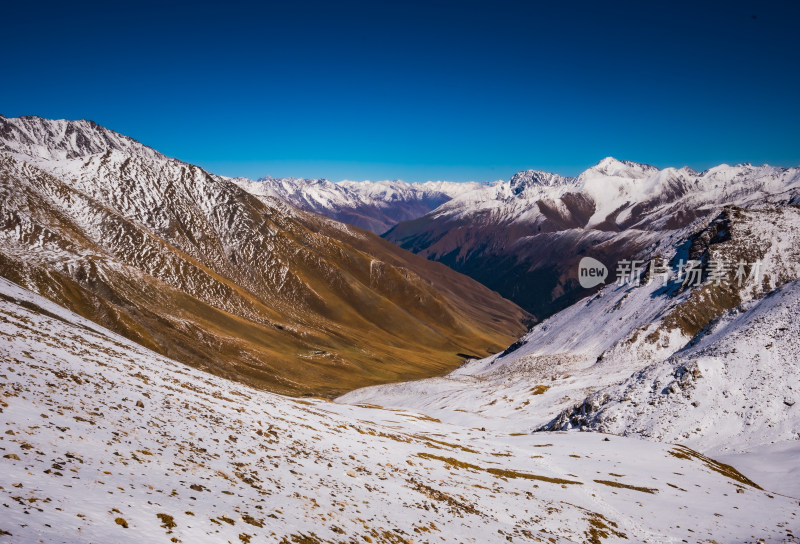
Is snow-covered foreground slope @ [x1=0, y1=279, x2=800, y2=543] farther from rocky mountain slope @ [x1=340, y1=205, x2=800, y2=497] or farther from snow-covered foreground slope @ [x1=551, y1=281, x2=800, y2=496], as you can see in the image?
rocky mountain slope @ [x1=340, y1=205, x2=800, y2=497]

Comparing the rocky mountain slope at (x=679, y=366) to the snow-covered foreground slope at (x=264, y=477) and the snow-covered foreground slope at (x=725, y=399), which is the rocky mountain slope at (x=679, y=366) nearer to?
the snow-covered foreground slope at (x=725, y=399)

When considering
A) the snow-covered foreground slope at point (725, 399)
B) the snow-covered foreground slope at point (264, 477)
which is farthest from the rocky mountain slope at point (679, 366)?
the snow-covered foreground slope at point (264, 477)

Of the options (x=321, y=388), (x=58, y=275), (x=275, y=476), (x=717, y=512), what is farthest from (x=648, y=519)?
(x=58, y=275)

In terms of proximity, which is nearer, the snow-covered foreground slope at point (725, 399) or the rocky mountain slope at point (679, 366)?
the snow-covered foreground slope at point (725, 399)

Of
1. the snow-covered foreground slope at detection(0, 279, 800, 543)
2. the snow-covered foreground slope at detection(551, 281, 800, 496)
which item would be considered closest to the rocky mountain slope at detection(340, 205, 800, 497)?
the snow-covered foreground slope at detection(551, 281, 800, 496)

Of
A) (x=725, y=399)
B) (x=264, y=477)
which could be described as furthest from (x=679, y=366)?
(x=264, y=477)

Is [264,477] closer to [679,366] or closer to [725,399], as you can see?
[725,399]
